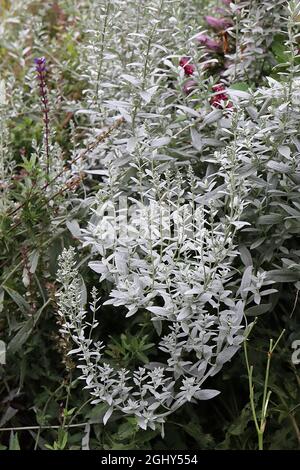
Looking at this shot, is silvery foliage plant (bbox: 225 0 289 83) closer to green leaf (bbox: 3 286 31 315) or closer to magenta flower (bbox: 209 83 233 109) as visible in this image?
magenta flower (bbox: 209 83 233 109)

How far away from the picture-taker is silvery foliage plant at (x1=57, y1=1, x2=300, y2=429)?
6.77 ft

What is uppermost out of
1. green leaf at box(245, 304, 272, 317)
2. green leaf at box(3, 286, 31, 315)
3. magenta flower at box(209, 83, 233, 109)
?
magenta flower at box(209, 83, 233, 109)

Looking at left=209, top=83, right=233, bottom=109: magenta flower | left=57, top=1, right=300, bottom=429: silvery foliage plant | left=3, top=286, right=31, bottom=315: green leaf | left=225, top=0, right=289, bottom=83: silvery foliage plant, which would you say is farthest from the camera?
left=225, top=0, right=289, bottom=83: silvery foliage plant

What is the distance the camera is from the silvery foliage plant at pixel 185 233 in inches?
81.3

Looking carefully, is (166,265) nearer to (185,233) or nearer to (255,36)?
(185,233)

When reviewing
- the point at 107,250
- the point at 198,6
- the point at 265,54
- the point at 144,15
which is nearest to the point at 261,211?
the point at 107,250

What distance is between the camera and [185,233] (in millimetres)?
2182

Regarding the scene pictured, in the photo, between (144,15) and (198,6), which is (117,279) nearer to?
(144,15)

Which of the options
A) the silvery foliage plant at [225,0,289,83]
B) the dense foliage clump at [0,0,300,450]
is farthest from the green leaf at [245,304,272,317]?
the silvery foliage plant at [225,0,289,83]

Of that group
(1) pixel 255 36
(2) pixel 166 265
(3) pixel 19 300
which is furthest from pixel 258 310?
(1) pixel 255 36

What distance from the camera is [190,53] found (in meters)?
2.56
